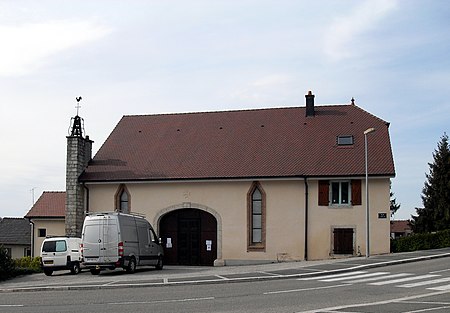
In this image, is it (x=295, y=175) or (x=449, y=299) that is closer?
(x=449, y=299)

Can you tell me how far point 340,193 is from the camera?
36.4 metres

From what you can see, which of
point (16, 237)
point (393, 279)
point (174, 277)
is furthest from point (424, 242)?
point (16, 237)

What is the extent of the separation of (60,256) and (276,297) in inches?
625

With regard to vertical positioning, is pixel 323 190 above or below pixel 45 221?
above

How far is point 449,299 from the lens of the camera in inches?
703

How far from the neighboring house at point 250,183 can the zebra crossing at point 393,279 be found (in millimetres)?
9814

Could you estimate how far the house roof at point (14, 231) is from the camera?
65750 millimetres

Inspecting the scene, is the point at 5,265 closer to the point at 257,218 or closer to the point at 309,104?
the point at 257,218

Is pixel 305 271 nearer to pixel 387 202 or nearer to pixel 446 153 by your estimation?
pixel 387 202

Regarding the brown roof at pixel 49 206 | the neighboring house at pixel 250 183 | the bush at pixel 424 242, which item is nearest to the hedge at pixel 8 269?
the neighboring house at pixel 250 183

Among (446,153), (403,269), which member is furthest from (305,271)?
(446,153)

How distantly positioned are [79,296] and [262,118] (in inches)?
917

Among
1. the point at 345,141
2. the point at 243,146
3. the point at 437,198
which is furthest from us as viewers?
the point at 437,198

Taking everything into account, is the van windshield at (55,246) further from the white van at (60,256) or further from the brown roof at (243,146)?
the brown roof at (243,146)
